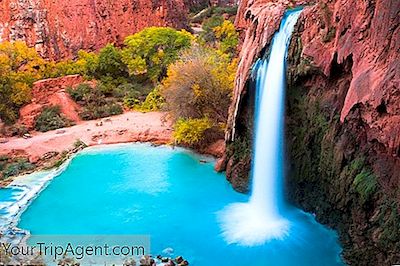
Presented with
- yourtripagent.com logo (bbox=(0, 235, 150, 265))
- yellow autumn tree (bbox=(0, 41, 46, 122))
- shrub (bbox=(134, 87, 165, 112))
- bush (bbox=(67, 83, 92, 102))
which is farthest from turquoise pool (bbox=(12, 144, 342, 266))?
bush (bbox=(67, 83, 92, 102))

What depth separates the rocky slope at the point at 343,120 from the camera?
32.2 feet

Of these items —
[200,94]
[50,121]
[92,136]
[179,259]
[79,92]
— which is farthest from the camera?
[79,92]

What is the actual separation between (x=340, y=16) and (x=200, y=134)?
9348 millimetres

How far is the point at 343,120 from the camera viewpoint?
11.4 metres

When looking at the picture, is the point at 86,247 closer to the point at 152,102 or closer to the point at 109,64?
the point at 152,102

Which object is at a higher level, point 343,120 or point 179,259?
point 343,120

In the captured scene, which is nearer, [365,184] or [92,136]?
[365,184]

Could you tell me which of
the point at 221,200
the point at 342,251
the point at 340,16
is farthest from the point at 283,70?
the point at 342,251

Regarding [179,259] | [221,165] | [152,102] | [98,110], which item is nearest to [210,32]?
[152,102]

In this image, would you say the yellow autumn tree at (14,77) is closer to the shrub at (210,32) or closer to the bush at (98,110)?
the bush at (98,110)

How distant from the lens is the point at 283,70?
14.7 m

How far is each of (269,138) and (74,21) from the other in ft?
86.1

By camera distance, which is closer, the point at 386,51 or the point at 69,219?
the point at 386,51

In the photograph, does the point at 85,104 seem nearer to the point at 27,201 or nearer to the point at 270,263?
the point at 27,201
